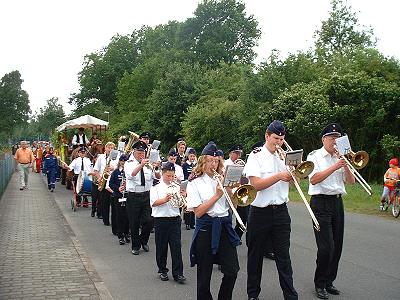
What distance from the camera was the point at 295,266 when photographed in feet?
27.2

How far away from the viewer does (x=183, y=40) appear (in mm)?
53469

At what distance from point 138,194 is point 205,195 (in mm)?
4047

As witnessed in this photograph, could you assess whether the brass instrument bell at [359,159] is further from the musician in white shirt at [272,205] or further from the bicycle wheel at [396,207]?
the bicycle wheel at [396,207]

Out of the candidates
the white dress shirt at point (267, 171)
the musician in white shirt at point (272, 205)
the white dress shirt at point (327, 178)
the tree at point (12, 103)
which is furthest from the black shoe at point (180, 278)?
the tree at point (12, 103)

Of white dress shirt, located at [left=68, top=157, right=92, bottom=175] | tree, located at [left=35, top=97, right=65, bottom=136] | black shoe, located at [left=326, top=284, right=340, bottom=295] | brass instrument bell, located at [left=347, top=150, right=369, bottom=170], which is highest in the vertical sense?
tree, located at [left=35, top=97, right=65, bottom=136]

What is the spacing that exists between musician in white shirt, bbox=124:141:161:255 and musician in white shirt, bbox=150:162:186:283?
1.39 meters

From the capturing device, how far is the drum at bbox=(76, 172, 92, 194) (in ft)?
50.4

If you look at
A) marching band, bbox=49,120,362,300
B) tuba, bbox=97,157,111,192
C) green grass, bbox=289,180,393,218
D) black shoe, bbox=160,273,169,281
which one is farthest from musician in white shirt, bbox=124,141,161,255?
green grass, bbox=289,180,393,218

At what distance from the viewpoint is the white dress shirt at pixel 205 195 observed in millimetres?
5523

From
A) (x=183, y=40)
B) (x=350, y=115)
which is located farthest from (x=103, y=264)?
(x=183, y=40)

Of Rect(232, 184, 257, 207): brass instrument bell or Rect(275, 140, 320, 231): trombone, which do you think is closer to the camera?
Rect(232, 184, 257, 207): brass instrument bell

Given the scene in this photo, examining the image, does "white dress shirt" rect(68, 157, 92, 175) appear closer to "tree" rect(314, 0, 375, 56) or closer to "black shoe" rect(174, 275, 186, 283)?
"black shoe" rect(174, 275, 186, 283)

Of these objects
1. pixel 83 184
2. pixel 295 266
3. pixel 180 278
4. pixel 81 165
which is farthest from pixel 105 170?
pixel 295 266

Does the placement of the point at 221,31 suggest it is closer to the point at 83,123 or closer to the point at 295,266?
the point at 83,123
